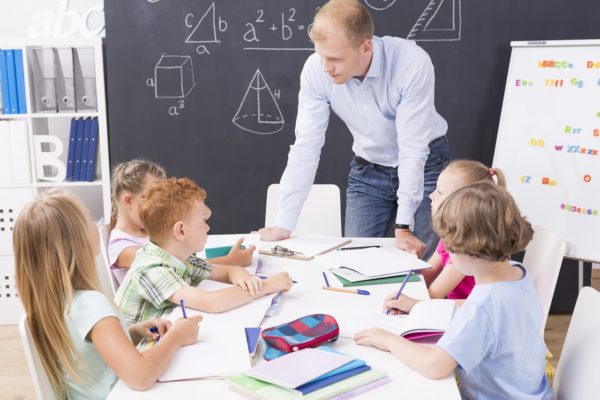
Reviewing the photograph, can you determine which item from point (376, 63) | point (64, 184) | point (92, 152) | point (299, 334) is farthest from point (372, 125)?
point (64, 184)

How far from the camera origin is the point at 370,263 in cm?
223

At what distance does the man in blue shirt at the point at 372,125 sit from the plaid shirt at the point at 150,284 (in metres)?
0.73

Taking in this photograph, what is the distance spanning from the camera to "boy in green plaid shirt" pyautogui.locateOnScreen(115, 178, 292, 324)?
181 centimetres

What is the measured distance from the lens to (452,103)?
3.76 m

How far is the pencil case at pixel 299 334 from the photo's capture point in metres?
1.53

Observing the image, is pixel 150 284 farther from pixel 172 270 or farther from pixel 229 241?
pixel 229 241

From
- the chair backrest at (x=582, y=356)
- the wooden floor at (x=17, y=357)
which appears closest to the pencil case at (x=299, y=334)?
the chair backrest at (x=582, y=356)

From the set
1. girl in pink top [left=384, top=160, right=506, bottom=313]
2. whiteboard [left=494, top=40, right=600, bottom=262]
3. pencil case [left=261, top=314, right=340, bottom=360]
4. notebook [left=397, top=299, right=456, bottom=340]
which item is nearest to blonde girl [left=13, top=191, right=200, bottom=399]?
pencil case [left=261, top=314, right=340, bottom=360]

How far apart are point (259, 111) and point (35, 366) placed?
2.53 m

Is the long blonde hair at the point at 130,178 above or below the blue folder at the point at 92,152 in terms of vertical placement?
above

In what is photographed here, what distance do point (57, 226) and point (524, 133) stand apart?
2634 mm

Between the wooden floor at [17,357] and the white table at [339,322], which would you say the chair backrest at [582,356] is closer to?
the white table at [339,322]

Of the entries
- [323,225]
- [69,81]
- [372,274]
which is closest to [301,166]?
[323,225]

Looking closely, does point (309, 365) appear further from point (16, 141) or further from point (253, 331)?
point (16, 141)
